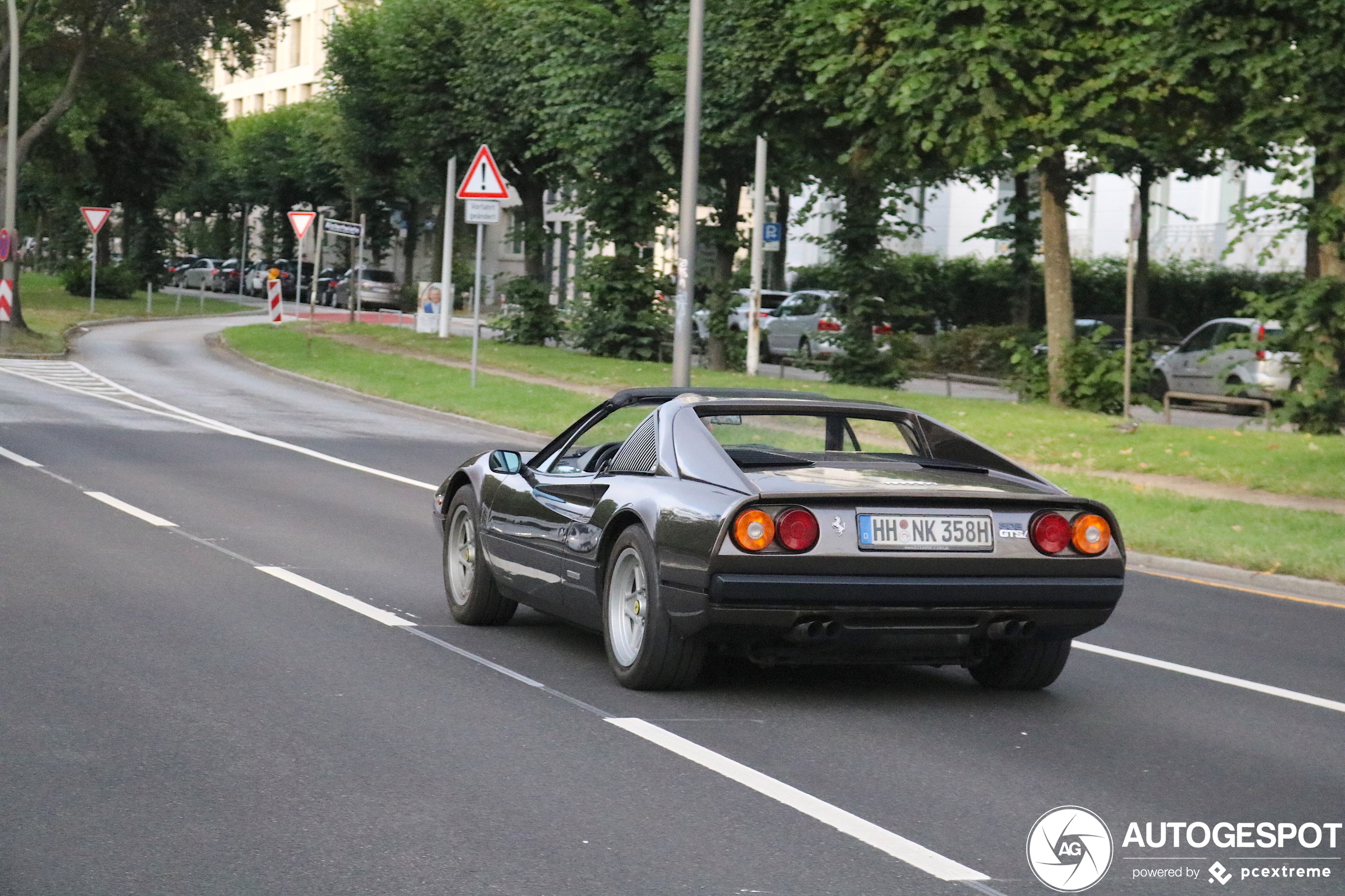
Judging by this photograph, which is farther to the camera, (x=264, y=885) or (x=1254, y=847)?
(x=1254, y=847)

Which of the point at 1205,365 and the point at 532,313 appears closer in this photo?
the point at 1205,365

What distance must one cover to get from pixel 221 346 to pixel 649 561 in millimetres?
34764

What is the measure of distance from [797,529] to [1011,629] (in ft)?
3.09

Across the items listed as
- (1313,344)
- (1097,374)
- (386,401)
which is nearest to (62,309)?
(386,401)

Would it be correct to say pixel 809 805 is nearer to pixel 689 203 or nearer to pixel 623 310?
pixel 689 203

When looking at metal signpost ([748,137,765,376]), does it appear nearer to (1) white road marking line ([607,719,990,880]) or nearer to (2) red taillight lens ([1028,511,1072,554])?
(2) red taillight lens ([1028,511,1072,554])

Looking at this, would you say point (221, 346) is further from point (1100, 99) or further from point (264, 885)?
point (264, 885)

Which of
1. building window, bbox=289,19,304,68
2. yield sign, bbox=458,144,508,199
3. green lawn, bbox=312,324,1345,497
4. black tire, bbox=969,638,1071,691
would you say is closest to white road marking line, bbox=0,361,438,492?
yield sign, bbox=458,144,508,199

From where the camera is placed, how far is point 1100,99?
78.7 ft

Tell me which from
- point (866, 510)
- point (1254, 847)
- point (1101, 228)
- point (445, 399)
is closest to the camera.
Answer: point (1254, 847)

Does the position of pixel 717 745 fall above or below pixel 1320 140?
below

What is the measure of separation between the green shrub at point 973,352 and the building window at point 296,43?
62952 millimetres

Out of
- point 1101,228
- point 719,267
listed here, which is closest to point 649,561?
point 719,267

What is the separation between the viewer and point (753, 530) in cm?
687
